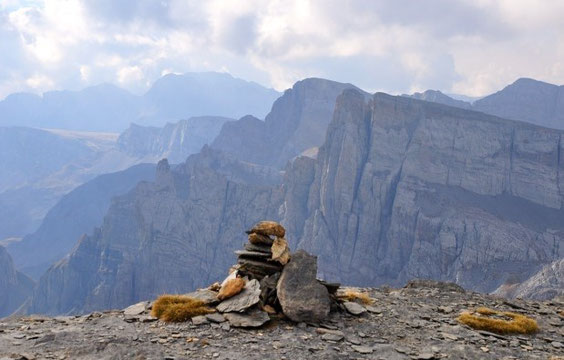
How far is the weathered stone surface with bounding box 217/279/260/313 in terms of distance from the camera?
696 inches

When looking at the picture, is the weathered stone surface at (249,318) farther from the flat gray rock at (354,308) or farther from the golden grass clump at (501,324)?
the golden grass clump at (501,324)

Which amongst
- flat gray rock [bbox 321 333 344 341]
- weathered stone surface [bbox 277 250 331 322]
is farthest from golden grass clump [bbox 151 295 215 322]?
flat gray rock [bbox 321 333 344 341]

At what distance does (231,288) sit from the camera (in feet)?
62.0

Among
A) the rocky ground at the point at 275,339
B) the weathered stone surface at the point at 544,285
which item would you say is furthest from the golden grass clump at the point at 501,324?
the weathered stone surface at the point at 544,285

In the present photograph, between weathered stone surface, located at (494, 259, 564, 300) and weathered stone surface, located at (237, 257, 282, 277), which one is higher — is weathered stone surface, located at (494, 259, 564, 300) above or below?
below

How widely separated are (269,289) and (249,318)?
2.03 metres

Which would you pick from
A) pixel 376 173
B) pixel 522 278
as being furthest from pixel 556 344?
pixel 376 173

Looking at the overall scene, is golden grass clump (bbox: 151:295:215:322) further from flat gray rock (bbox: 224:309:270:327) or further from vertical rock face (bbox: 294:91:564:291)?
vertical rock face (bbox: 294:91:564:291)

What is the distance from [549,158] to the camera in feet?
583

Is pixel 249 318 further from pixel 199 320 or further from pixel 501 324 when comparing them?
pixel 501 324

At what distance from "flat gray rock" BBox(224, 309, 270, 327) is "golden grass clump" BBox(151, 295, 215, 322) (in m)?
1.38

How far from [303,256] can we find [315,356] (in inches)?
247

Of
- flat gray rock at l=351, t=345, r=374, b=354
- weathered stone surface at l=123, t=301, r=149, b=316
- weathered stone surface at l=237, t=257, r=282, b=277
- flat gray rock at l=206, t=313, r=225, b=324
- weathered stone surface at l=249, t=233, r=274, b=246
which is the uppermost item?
weathered stone surface at l=249, t=233, r=274, b=246

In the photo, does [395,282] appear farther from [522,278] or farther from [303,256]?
[303,256]
